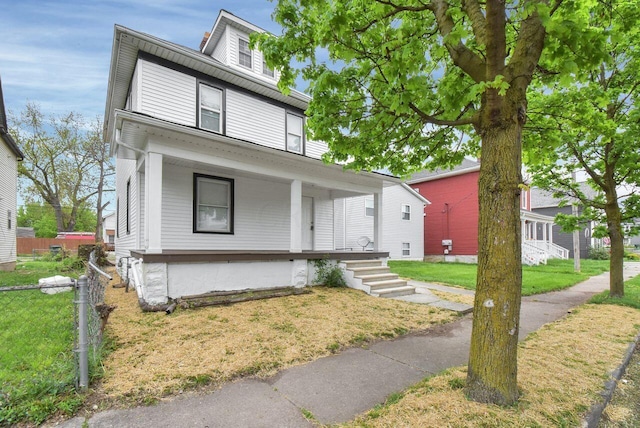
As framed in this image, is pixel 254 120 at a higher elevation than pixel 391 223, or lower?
higher

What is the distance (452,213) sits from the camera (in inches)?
808

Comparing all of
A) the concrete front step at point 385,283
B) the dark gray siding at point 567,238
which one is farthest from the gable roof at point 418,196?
the dark gray siding at point 567,238

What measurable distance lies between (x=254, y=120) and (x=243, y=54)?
7.87 feet

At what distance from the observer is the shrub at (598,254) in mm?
26022

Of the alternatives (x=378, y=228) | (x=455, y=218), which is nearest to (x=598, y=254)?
(x=455, y=218)

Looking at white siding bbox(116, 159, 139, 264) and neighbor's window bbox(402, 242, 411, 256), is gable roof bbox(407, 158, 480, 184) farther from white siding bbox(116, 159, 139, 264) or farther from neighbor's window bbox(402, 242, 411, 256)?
white siding bbox(116, 159, 139, 264)

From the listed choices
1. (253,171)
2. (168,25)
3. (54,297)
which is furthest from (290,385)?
(168,25)

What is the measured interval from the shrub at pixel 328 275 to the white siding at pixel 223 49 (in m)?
6.85

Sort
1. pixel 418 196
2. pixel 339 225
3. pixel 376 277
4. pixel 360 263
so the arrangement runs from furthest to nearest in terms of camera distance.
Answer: pixel 418 196
pixel 339 225
pixel 360 263
pixel 376 277

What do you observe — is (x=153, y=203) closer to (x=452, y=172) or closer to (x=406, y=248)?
(x=406, y=248)

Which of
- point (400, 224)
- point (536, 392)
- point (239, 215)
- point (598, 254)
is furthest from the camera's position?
point (598, 254)

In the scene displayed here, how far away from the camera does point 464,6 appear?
127 inches

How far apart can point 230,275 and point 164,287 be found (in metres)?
1.37

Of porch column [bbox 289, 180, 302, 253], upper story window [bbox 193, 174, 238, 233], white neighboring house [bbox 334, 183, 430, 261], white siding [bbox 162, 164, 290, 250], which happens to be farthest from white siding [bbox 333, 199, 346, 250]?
upper story window [bbox 193, 174, 238, 233]
